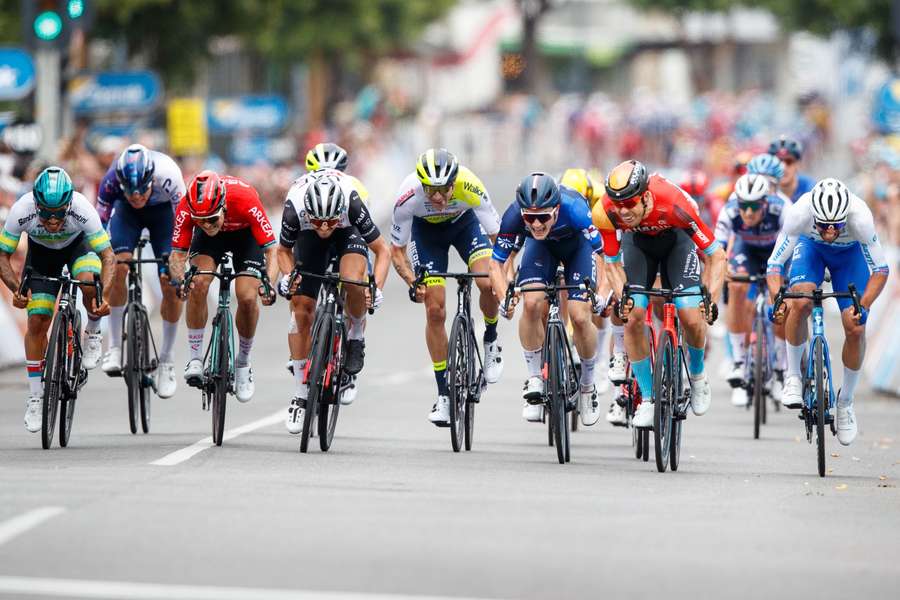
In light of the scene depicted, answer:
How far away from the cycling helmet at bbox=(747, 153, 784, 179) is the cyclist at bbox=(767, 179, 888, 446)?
9.68 ft

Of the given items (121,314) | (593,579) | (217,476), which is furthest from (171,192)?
(593,579)

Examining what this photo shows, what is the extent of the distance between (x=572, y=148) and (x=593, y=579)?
52.5m

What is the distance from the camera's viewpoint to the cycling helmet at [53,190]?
562 inches

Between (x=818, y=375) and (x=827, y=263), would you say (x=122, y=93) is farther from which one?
(x=818, y=375)

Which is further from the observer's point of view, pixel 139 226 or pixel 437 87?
pixel 437 87

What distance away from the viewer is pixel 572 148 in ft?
203

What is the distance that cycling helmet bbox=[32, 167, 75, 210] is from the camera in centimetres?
1427

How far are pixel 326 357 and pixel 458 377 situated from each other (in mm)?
891

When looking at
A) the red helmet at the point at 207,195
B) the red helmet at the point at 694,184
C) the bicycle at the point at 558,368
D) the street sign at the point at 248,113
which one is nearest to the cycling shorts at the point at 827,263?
the bicycle at the point at 558,368

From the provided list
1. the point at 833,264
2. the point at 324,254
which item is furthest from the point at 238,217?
the point at 833,264

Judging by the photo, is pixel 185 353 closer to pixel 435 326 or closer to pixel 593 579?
pixel 435 326

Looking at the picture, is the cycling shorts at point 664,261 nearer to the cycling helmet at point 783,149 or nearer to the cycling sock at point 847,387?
the cycling sock at point 847,387

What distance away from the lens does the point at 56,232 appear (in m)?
14.6

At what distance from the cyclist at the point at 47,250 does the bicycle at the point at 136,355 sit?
34.4 inches
